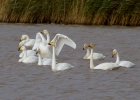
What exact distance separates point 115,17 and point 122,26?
44cm

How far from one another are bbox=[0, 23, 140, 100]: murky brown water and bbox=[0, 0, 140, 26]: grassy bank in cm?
279

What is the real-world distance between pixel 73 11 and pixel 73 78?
32.2ft

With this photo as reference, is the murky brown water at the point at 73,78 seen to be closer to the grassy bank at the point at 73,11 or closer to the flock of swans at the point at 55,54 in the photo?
the flock of swans at the point at 55,54

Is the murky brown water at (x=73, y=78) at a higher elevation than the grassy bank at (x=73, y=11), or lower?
lower

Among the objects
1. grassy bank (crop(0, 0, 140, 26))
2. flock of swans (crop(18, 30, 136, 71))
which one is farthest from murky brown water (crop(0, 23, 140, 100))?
grassy bank (crop(0, 0, 140, 26))

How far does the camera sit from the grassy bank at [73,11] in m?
20.1

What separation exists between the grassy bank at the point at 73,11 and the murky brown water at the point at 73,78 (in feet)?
9.15

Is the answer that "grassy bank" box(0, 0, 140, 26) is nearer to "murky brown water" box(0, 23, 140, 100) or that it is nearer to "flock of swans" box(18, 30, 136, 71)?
"murky brown water" box(0, 23, 140, 100)

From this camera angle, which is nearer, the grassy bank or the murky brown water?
the murky brown water

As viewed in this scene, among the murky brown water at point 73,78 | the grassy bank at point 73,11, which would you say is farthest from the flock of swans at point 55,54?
the grassy bank at point 73,11

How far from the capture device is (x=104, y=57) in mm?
13625

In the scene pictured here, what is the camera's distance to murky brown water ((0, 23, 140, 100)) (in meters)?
9.18

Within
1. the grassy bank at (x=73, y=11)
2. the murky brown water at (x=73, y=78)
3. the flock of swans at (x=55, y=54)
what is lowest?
the murky brown water at (x=73, y=78)

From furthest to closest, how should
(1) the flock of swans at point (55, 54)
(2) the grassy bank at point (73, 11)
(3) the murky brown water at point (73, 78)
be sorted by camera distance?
(2) the grassy bank at point (73, 11)
(1) the flock of swans at point (55, 54)
(3) the murky brown water at point (73, 78)
